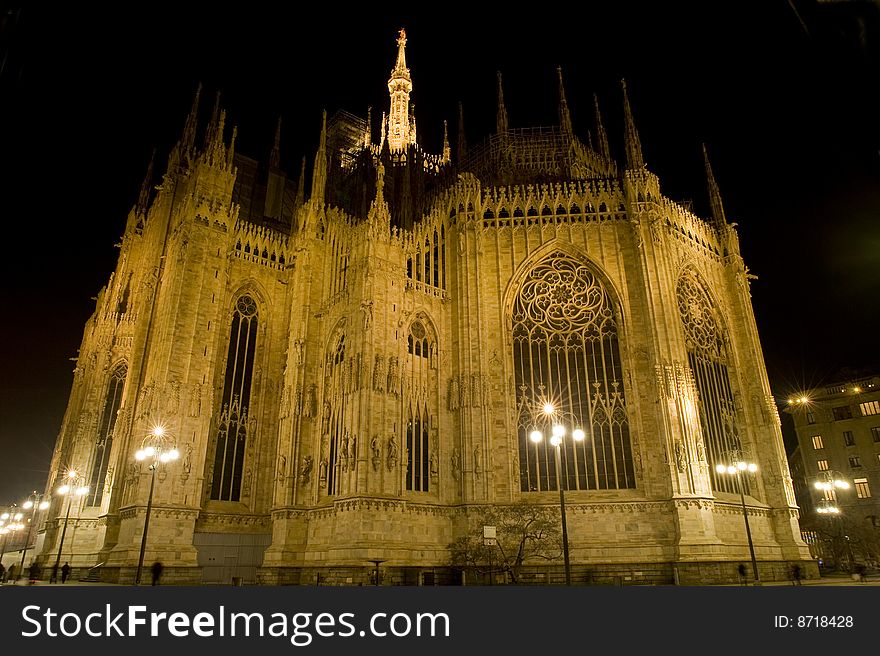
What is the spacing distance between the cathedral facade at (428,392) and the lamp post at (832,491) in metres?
2.91

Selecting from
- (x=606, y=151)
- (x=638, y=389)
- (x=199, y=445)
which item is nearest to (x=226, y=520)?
(x=199, y=445)

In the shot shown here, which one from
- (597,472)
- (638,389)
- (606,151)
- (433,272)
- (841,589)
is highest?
(606,151)

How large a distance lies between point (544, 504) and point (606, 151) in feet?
111

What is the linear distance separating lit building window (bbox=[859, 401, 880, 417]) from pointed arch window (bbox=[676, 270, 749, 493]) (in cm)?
3510

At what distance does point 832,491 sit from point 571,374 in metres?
43.3

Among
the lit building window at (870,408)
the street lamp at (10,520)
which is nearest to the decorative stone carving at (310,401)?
the street lamp at (10,520)

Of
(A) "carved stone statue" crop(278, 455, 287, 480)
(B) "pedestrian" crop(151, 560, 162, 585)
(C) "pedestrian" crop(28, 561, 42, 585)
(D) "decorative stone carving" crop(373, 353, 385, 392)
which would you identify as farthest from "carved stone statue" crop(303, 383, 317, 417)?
(C) "pedestrian" crop(28, 561, 42, 585)

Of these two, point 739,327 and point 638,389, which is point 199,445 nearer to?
point 638,389

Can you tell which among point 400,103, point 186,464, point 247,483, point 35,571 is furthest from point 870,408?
point 35,571

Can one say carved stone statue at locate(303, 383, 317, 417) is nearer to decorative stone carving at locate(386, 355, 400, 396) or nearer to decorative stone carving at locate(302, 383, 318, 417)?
decorative stone carving at locate(302, 383, 318, 417)

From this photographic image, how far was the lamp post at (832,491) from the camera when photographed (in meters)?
33.7

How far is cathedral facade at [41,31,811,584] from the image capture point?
3005 centimetres

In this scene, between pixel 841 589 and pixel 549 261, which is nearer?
pixel 841 589

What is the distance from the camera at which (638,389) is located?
32688 millimetres
